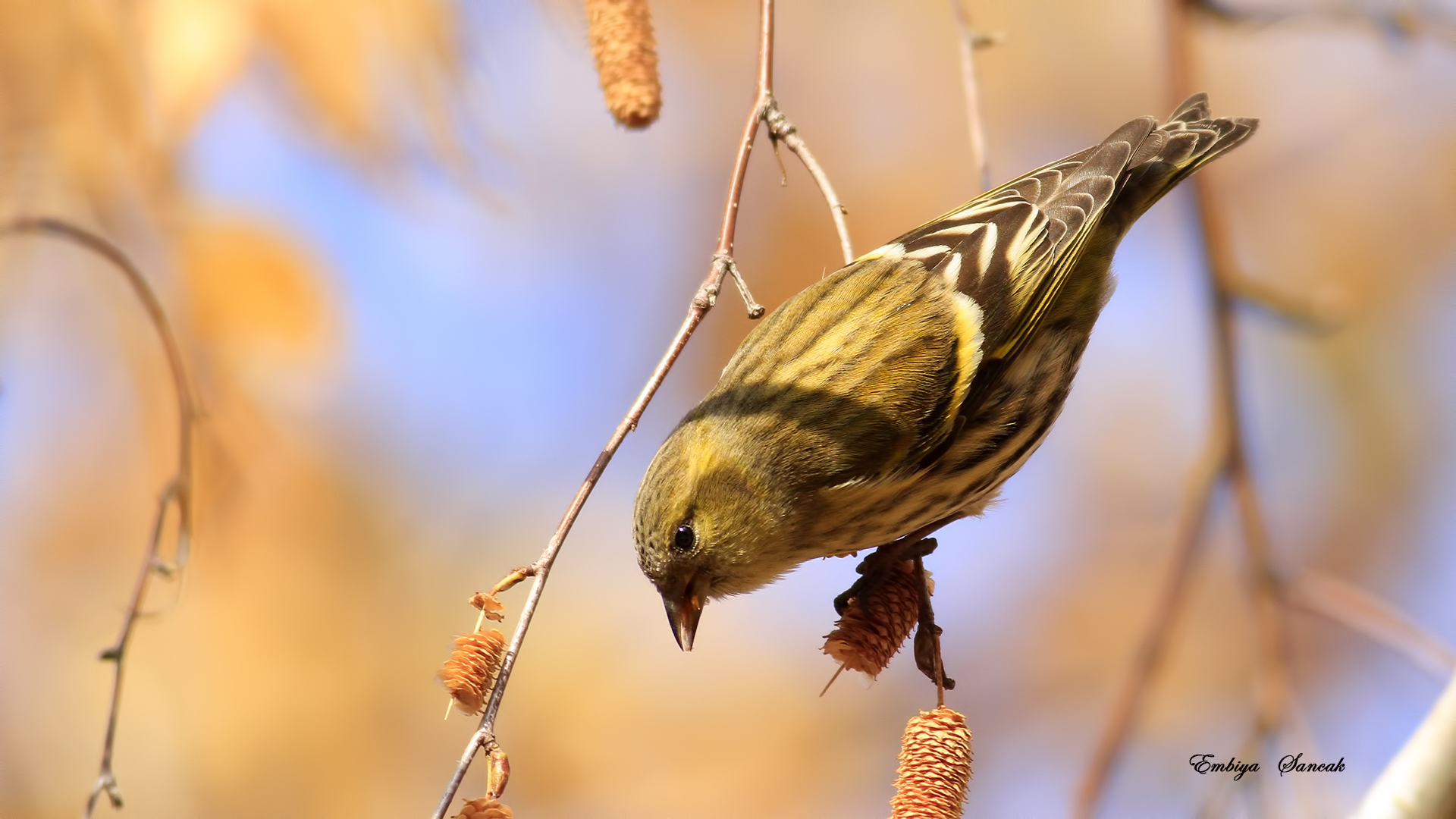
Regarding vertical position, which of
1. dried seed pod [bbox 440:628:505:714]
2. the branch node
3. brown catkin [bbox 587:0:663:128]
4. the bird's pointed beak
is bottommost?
the bird's pointed beak

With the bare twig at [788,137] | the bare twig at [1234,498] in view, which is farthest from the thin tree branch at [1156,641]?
the bare twig at [788,137]

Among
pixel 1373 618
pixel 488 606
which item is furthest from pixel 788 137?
pixel 1373 618

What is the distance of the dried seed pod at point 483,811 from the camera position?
124 centimetres

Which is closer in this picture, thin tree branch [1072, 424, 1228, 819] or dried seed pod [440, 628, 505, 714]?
dried seed pod [440, 628, 505, 714]

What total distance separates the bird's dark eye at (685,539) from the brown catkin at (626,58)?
79cm

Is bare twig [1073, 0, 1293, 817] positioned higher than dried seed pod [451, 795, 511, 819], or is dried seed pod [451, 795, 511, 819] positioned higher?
dried seed pod [451, 795, 511, 819]

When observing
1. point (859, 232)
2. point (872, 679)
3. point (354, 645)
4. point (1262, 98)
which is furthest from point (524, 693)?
point (1262, 98)

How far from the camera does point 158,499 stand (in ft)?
6.95

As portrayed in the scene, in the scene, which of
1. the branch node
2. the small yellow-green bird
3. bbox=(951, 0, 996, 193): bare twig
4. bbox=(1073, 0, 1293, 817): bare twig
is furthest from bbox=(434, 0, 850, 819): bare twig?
bbox=(1073, 0, 1293, 817): bare twig

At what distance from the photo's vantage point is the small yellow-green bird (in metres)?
2.14

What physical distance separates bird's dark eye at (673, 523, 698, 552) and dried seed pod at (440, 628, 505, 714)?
779 millimetres

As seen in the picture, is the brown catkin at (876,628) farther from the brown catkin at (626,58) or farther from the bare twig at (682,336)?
the brown catkin at (626,58)

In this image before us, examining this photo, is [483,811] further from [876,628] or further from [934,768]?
[876,628]

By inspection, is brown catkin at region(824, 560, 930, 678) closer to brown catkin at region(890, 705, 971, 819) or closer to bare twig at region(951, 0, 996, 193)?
brown catkin at region(890, 705, 971, 819)
